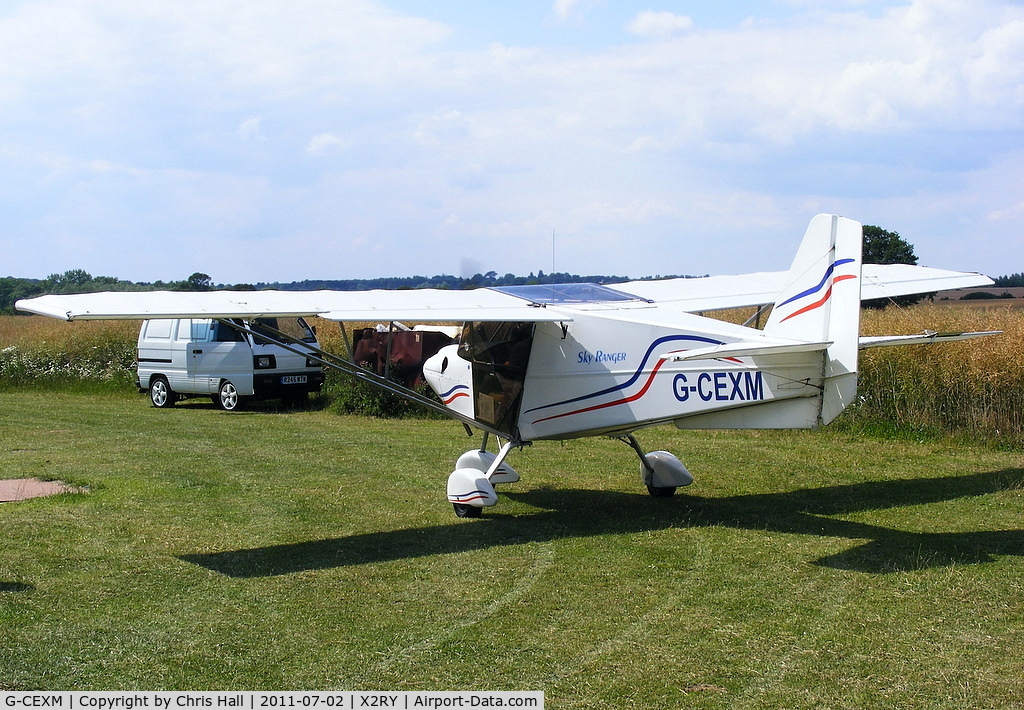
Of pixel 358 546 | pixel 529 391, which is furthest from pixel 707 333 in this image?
pixel 358 546

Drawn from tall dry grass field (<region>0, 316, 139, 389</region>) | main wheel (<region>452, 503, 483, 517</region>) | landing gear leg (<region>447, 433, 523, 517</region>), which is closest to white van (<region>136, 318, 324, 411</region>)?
tall dry grass field (<region>0, 316, 139, 389</region>)

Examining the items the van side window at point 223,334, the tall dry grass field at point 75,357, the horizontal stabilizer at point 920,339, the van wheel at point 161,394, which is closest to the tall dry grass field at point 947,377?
the horizontal stabilizer at point 920,339

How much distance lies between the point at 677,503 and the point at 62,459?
7.67 meters

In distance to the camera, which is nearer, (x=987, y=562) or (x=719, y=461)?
(x=987, y=562)

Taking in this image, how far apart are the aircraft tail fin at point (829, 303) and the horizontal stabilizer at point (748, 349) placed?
6.6 inches

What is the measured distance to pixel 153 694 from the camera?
4.53 metres

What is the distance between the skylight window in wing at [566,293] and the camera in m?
8.97

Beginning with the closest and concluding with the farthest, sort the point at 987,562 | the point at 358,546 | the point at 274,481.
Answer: the point at 987,562, the point at 358,546, the point at 274,481

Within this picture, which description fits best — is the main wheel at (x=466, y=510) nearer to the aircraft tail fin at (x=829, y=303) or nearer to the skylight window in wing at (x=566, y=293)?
the skylight window in wing at (x=566, y=293)

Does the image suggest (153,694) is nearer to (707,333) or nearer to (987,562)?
(707,333)

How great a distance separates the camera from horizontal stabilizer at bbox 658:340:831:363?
6984 millimetres

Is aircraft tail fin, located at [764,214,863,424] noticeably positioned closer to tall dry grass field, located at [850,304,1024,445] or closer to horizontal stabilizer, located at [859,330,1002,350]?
horizontal stabilizer, located at [859,330,1002,350]

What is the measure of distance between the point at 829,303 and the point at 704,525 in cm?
222

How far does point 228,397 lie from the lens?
18656 mm
